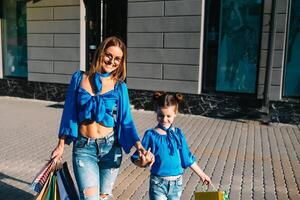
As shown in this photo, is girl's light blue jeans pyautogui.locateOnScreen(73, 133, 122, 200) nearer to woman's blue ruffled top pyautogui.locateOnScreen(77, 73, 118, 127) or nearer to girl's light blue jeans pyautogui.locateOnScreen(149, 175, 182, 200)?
woman's blue ruffled top pyautogui.locateOnScreen(77, 73, 118, 127)

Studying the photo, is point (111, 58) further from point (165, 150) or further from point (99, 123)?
point (165, 150)

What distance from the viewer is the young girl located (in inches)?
114

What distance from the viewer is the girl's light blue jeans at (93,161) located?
2.85 meters

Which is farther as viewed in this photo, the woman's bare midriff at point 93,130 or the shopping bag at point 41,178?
the woman's bare midriff at point 93,130

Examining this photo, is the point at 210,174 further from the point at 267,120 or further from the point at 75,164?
the point at 267,120

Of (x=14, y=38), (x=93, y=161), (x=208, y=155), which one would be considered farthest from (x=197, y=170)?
(x=14, y=38)

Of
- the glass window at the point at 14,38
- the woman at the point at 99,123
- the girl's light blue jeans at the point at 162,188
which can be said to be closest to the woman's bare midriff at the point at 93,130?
the woman at the point at 99,123

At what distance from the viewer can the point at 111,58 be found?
Answer: 9.62 ft

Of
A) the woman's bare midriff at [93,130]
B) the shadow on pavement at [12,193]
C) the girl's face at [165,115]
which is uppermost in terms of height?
the girl's face at [165,115]

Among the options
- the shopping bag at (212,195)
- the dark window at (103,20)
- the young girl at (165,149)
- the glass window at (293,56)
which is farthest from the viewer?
the dark window at (103,20)

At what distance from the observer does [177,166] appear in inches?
116

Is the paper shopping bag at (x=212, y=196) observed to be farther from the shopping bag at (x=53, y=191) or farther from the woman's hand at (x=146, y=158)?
the shopping bag at (x=53, y=191)

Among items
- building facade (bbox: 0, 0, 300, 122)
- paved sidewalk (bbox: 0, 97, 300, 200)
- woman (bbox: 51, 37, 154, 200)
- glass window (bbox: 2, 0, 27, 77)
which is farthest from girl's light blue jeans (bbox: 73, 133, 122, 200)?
glass window (bbox: 2, 0, 27, 77)

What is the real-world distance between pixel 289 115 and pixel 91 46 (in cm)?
522
